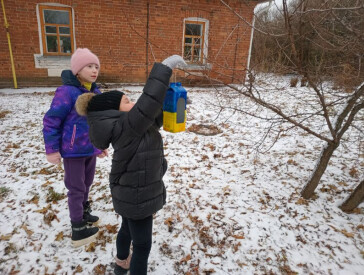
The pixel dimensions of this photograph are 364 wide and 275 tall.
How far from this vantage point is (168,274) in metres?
2.13

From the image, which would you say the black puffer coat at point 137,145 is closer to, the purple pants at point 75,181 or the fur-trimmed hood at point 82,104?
the fur-trimmed hood at point 82,104

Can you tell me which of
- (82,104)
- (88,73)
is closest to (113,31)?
(88,73)

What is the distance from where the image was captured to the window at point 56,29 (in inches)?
331

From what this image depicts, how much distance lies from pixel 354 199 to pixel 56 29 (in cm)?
995

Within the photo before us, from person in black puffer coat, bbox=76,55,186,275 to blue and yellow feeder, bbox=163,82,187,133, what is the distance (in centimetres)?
6

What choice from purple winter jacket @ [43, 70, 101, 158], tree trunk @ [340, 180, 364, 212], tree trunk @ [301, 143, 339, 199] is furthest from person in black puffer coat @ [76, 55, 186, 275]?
tree trunk @ [340, 180, 364, 212]

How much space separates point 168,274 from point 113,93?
1.66 metres

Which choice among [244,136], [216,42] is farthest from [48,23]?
[244,136]

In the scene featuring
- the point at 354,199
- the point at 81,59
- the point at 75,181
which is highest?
the point at 81,59

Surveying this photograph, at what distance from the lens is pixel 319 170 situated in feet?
9.72

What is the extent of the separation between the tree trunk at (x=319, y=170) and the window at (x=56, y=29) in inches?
359

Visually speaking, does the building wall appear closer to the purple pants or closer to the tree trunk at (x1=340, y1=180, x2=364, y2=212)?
the tree trunk at (x1=340, y1=180, x2=364, y2=212)

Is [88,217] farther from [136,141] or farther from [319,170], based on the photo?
[319,170]

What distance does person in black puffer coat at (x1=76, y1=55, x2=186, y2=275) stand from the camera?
1387mm
